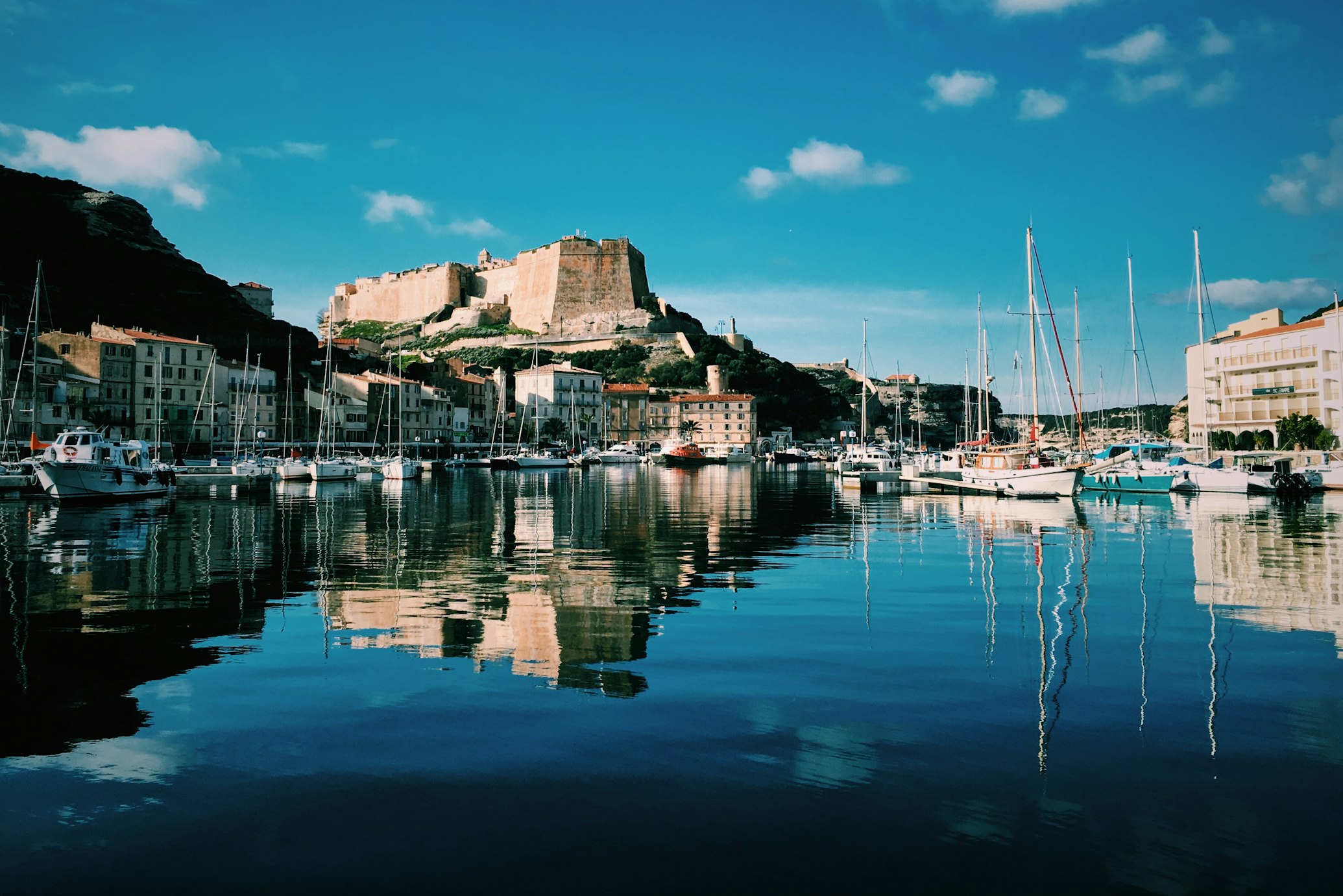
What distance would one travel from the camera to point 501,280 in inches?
5389

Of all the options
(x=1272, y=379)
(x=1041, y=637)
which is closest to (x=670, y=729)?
(x=1041, y=637)

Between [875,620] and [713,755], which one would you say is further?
[875,620]

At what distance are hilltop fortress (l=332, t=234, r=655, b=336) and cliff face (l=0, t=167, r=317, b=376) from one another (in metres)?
37.8

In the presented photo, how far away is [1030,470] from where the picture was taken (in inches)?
1296

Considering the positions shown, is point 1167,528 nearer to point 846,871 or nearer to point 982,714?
point 982,714

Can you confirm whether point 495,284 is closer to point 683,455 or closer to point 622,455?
point 622,455

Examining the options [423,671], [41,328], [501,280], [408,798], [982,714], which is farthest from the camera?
[501,280]

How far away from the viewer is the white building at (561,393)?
10173cm

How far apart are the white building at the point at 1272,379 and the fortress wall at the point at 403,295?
100m

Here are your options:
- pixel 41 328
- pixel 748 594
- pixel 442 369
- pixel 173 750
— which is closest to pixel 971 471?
pixel 748 594

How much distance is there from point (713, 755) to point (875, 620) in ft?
16.3

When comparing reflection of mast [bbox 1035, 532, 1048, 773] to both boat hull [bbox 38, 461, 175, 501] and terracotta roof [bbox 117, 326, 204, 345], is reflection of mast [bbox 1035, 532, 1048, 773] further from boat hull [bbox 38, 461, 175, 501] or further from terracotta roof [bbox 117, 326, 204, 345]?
terracotta roof [bbox 117, 326, 204, 345]

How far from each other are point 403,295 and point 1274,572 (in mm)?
138298

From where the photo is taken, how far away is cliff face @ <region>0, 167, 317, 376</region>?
77.3 meters
